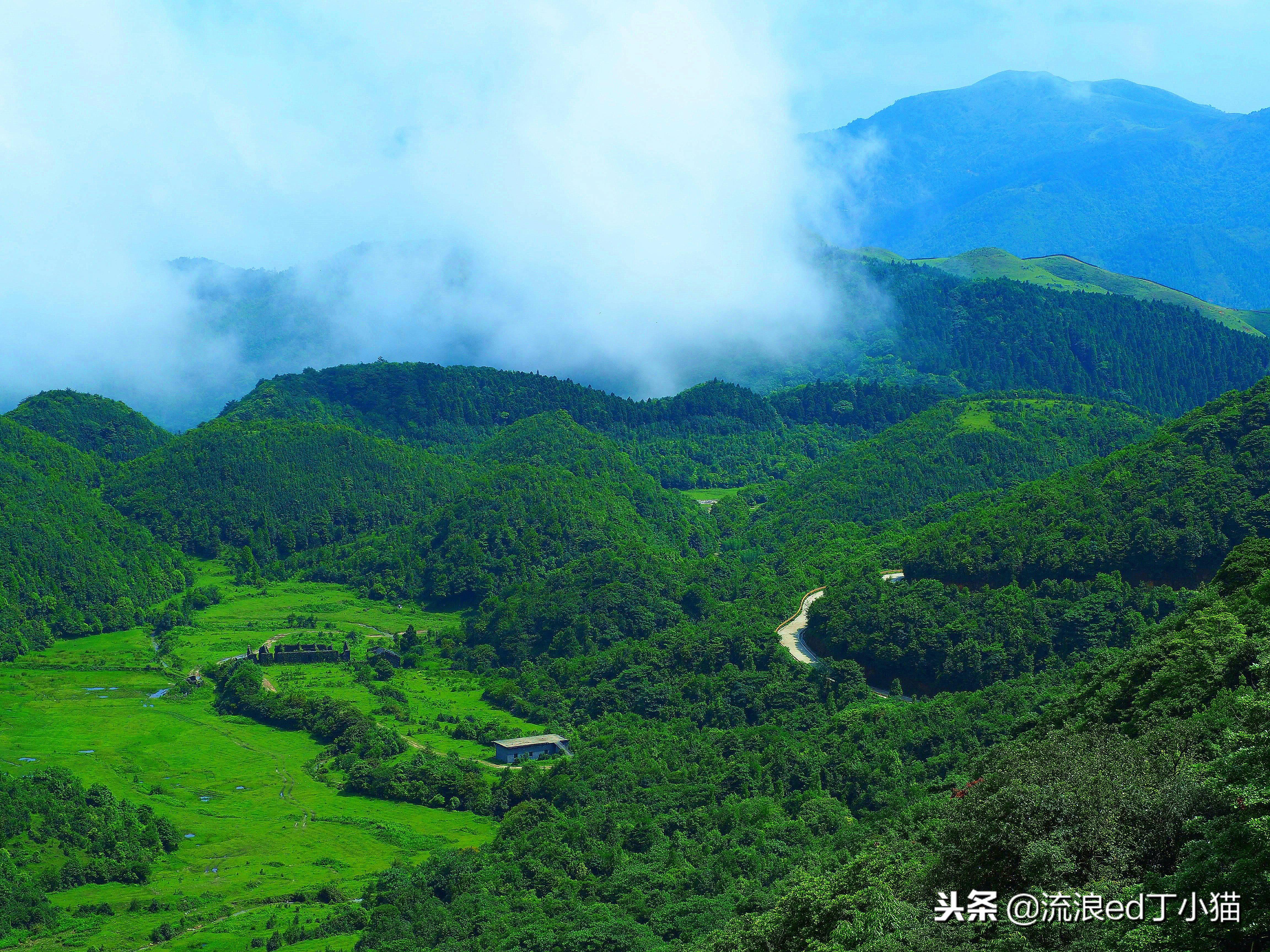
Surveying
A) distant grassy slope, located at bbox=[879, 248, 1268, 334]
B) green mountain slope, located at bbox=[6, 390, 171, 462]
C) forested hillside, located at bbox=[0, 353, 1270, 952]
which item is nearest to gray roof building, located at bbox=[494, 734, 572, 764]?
forested hillside, located at bbox=[0, 353, 1270, 952]

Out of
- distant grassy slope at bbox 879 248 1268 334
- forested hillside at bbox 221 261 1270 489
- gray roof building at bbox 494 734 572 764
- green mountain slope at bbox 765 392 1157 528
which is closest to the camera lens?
gray roof building at bbox 494 734 572 764

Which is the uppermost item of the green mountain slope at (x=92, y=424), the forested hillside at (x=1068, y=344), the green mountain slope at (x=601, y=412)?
the forested hillside at (x=1068, y=344)

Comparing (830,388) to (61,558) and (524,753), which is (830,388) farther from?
(524,753)

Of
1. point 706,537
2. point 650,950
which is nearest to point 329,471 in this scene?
point 706,537

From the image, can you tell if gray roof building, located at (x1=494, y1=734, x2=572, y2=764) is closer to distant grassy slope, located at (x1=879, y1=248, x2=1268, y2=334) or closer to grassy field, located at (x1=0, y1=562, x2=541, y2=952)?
grassy field, located at (x1=0, y1=562, x2=541, y2=952)

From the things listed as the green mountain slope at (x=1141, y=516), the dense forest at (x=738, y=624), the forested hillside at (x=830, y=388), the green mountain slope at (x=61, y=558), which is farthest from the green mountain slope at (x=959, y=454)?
the green mountain slope at (x=61, y=558)

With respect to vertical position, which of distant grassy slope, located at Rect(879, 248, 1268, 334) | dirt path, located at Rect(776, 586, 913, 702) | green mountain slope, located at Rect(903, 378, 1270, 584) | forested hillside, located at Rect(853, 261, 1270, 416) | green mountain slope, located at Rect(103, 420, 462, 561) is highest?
distant grassy slope, located at Rect(879, 248, 1268, 334)

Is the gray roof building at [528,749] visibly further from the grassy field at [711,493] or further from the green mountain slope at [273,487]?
the grassy field at [711,493]
